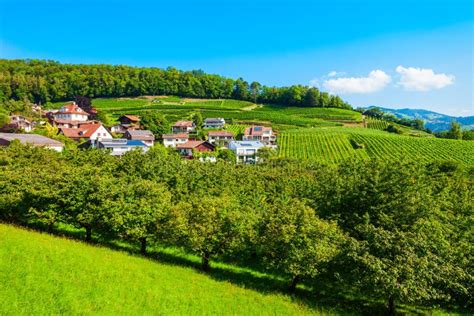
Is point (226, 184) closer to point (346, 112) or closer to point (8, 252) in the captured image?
point (8, 252)

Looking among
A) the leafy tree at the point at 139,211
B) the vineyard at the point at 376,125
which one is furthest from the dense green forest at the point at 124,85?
the leafy tree at the point at 139,211

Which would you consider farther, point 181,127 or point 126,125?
point 181,127

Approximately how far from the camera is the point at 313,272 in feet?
66.4

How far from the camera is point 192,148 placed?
3388 inches

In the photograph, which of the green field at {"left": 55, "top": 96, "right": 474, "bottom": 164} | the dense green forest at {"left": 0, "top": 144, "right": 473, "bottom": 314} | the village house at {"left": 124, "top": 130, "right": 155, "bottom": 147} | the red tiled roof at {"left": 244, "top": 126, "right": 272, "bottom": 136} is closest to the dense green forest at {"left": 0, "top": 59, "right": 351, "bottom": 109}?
the green field at {"left": 55, "top": 96, "right": 474, "bottom": 164}

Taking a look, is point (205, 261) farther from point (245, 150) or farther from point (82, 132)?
point (82, 132)

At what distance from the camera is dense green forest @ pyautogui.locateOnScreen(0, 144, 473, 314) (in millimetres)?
18763

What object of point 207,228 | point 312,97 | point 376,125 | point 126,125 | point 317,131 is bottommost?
point 207,228

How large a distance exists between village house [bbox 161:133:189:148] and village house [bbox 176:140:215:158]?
241 inches

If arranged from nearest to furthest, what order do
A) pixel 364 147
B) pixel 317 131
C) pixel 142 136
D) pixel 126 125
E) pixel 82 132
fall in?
pixel 82 132
pixel 142 136
pixel 364 147
pixel 126 125
pixel 317 131

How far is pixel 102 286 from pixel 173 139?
8021 centimetres

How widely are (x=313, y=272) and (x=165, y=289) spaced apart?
8976 millimetres

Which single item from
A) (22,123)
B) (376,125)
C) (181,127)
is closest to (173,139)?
(181,127)

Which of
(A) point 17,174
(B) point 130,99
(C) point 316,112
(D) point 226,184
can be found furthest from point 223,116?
(A) point 17,174
